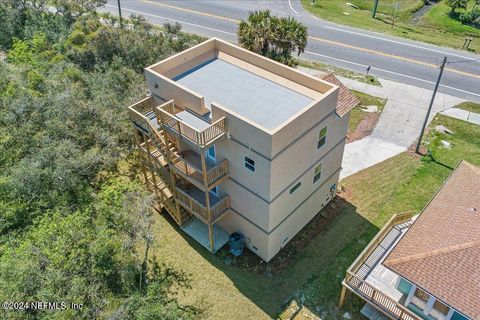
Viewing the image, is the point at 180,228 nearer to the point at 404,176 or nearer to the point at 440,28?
the point at 404,176

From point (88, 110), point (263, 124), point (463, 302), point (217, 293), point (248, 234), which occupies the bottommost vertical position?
point (217, 293)

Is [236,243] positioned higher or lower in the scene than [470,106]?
lower

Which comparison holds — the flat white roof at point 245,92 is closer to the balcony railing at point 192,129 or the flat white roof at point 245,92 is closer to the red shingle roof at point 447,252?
the balcony railing at point 192,129

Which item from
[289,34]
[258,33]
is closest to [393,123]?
[289,34]

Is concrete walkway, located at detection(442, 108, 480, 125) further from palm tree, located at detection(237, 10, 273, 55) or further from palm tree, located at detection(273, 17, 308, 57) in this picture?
palm tree, located at detection(237, 10, 273, 55)

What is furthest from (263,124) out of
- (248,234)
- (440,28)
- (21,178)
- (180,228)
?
(440,28)

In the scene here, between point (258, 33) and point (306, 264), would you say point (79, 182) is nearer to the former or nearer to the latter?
point (306, 264)

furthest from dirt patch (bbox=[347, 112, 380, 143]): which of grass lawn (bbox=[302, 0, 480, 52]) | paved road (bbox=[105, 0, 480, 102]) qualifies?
grass lawn (bbox=[302, 0, 480, 52])
